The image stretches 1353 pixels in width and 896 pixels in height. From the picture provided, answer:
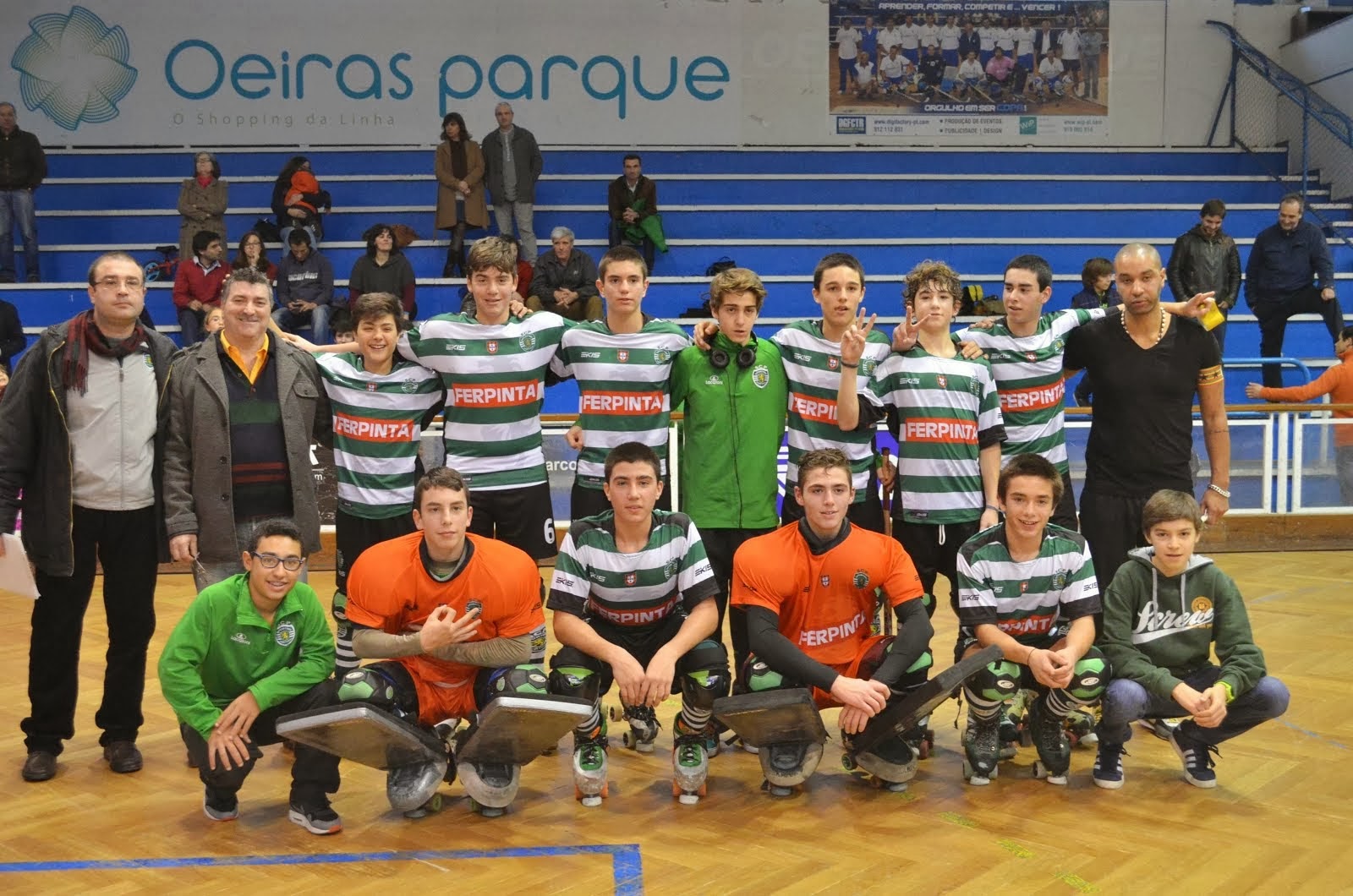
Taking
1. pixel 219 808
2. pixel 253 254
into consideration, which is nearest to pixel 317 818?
pixel 219 808

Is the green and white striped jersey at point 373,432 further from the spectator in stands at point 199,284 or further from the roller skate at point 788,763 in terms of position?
the spectator in stands at point 199,284

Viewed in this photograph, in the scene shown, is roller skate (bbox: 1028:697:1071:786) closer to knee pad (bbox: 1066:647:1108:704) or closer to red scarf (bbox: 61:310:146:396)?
knee pad (bbox: 1066:647:1108:704)

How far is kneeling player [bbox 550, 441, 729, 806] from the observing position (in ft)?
13.3

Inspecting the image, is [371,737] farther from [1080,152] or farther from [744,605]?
[1080,152]

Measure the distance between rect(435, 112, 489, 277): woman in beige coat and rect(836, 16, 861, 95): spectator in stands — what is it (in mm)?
4381

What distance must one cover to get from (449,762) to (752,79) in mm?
11410

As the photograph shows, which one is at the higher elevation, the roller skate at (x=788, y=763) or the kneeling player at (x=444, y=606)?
the kneeling player at (x=444, y=606)

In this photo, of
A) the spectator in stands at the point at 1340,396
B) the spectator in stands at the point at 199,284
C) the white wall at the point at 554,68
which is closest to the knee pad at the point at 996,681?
the spectator in stands at the point at 1340,396

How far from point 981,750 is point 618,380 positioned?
169 cm

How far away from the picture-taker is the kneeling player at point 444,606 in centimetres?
394

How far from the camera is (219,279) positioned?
10625 mm

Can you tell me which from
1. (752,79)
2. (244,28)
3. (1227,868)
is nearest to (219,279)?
(244,28)

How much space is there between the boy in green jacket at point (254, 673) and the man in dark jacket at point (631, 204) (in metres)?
A: 8.40

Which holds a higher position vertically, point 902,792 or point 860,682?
point 860,682
